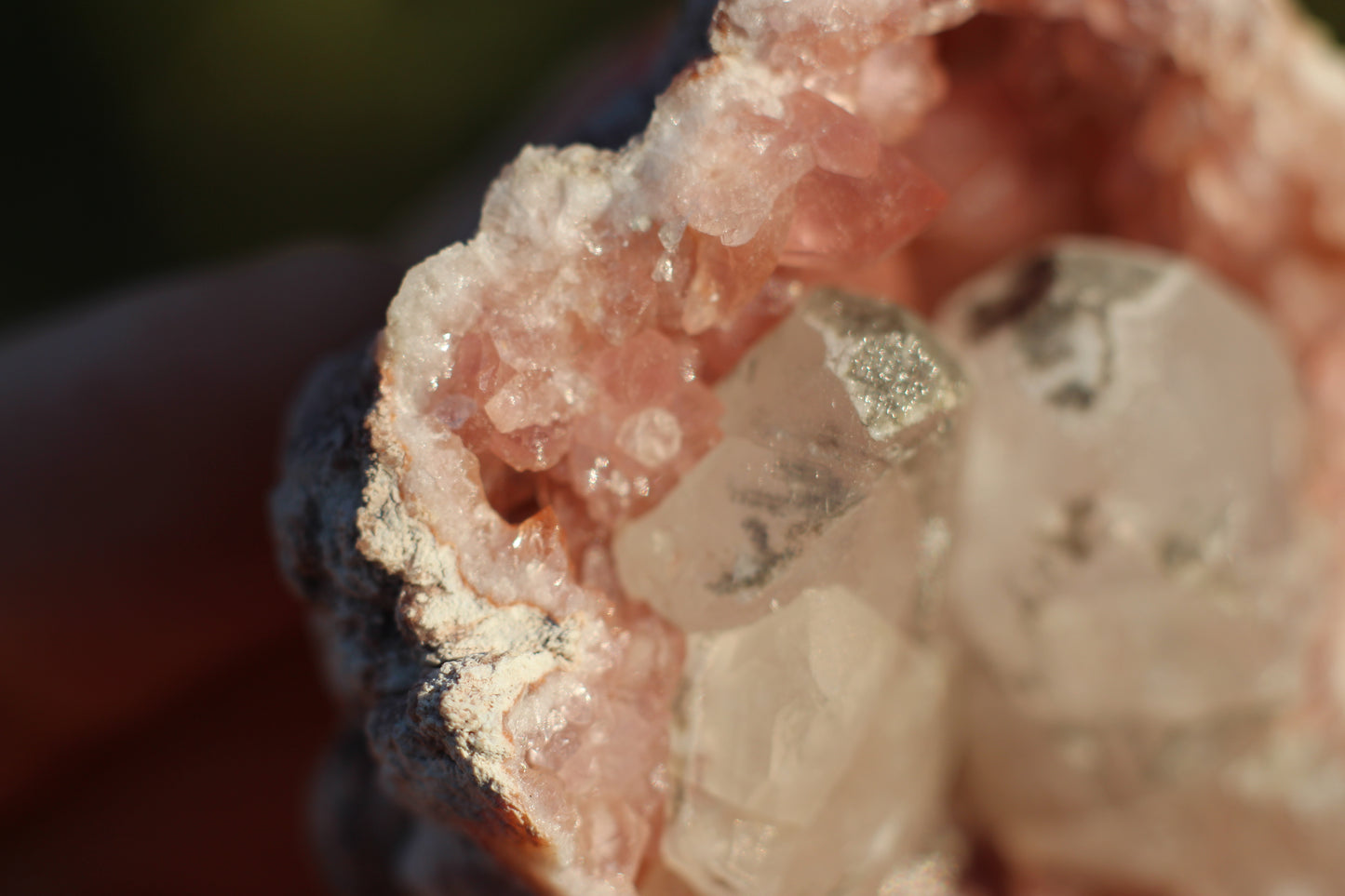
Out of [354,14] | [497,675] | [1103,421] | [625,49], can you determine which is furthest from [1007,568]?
[354,14]

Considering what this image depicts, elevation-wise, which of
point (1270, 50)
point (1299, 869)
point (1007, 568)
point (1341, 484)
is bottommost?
point (1299, 869)

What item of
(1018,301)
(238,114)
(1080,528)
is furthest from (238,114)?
(1080,528)

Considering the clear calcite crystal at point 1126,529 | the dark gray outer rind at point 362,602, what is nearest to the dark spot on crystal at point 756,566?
the dark gray outer rind at point 362,602

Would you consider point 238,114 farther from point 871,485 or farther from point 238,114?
point 871,485

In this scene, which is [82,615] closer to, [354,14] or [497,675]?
[497,675]

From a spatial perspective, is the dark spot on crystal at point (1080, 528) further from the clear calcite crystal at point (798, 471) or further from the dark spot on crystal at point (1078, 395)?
the clear calcite crystal at point (798, 471)
